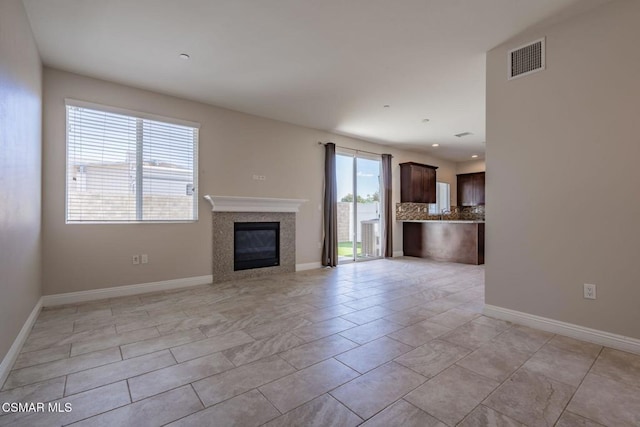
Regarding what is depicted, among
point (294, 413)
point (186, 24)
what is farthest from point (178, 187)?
point (294, 413)

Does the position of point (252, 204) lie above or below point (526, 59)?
below

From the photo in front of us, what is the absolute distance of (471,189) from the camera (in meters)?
9.03

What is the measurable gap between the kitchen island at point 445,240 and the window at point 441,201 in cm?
148

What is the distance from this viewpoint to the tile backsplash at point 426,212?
25.6 feet

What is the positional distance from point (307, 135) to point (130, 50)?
3.21 m

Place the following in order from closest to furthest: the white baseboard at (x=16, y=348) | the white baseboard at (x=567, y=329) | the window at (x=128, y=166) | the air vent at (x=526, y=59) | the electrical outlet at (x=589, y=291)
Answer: the white baseboard at (x=16, y=348)
the white baseboard at (x=567, y=329)
the electrical outlet at (x=589, y=291)
the air vent at (x=526, y=59)
the window at (x=128, y=166)

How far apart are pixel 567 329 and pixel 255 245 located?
4153 millimetres

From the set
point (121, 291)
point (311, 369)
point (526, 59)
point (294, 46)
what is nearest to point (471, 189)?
point (526, 59)

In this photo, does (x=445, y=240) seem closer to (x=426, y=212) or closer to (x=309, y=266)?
(x=426, y=212)

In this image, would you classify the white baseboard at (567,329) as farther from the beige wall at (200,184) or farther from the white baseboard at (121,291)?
the white baseboard at (121,291)

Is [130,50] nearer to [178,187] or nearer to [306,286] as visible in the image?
[178,187]

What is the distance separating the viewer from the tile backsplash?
7.80m

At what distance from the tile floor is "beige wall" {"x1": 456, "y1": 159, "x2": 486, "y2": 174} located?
22.2ft

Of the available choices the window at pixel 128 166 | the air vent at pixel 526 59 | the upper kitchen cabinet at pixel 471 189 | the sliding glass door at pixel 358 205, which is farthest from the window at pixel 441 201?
the window at pixel 128 166
